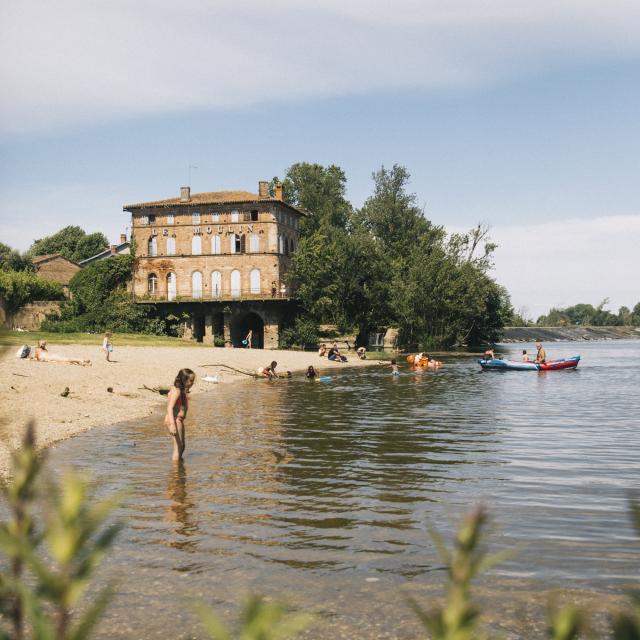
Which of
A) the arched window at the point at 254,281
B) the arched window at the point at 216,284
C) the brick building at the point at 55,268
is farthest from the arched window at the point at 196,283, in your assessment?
the brick building at the point at 55,268

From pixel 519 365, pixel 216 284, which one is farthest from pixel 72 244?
pixel 519 365

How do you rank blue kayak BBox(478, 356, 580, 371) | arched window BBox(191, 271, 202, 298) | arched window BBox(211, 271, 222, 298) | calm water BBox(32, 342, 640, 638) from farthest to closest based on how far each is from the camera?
arched window BBox(191, 271, 202, 298), arched window BBox(211, 271, 222, 298), blue kayak BBox(478, 356, 580, 371), calm water BBox(32, 342, 640, 638)

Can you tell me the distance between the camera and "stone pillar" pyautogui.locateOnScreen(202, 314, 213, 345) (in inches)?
2980

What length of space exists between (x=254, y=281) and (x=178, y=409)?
61324mm

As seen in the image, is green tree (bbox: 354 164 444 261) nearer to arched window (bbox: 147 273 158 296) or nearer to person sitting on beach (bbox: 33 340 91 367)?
arched window (bbox: 147 273 158 296)

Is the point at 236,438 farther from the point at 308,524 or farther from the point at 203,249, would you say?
the point at 203,249

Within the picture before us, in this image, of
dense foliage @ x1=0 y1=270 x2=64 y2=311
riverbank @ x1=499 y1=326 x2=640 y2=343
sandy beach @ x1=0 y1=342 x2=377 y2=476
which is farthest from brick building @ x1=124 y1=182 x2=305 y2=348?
riverbank @ x1=499 y1=326 x2=640 y2=343

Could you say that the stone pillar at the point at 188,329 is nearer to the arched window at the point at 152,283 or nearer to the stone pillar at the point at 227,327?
the stone pillar at the point at 227,327

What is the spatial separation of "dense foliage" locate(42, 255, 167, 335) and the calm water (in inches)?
1818

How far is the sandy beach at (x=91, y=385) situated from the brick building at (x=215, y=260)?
21700 millimetres

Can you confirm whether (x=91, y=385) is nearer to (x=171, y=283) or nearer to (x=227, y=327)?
(x=227, y=327)

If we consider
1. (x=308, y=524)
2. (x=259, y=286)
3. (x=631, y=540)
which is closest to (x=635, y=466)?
(x=631, y=540)

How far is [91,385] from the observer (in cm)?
3025

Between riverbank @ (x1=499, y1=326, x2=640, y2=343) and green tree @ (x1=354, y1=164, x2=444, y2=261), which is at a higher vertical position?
green tree @ (x1=354, y1=164, x2=444, y2=261)
